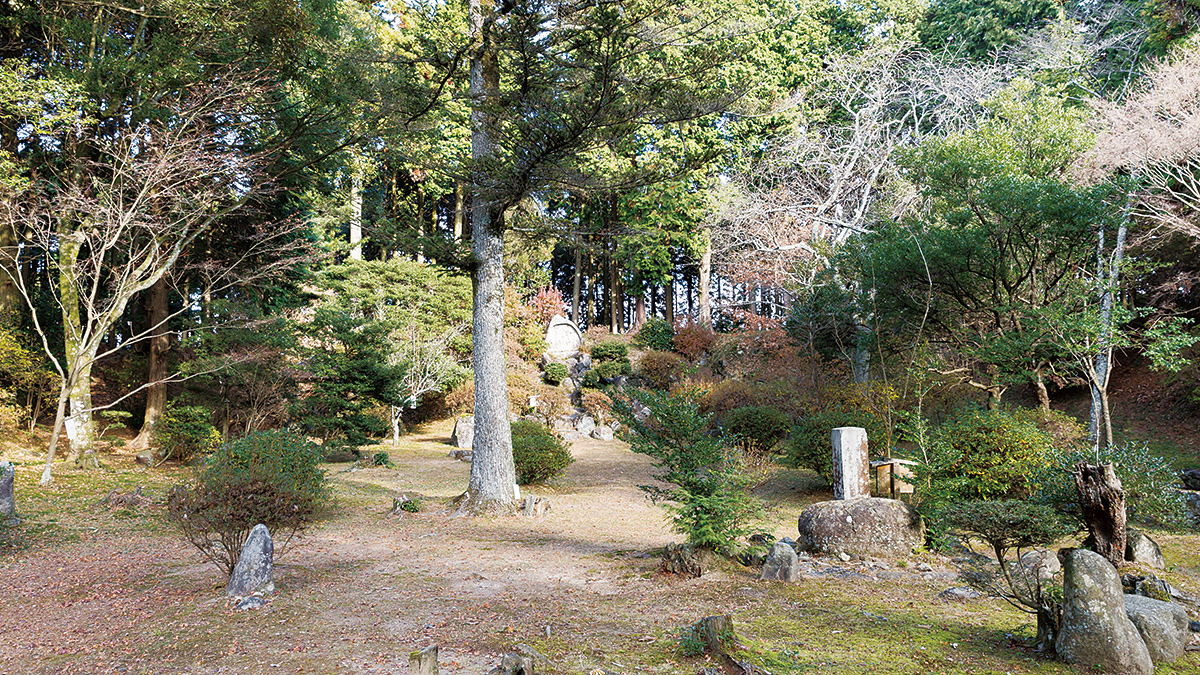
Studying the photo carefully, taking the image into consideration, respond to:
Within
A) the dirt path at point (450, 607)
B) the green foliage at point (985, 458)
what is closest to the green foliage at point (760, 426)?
the dirt path at point (450, 607)

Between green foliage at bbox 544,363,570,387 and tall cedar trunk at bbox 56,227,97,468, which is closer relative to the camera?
tall cedar trunk at bbox 56,227,97,468

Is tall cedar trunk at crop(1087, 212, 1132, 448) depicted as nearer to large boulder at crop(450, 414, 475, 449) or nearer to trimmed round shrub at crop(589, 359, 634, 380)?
trimmed round shrub at crop(589, 359, 634, 380)

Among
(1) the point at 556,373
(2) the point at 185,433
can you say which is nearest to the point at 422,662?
(2) the point at 185,433

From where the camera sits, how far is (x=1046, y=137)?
12.1m

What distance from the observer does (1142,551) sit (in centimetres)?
586

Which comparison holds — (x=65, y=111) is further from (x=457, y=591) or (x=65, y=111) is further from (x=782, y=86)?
(x=782, y=86)

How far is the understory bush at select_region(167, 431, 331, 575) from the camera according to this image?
519cm

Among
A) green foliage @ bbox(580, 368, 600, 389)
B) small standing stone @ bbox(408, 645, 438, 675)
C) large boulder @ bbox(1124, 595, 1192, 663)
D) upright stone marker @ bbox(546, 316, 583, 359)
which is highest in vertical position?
upright stone marker @ bbox(546, 316, 583, 359)

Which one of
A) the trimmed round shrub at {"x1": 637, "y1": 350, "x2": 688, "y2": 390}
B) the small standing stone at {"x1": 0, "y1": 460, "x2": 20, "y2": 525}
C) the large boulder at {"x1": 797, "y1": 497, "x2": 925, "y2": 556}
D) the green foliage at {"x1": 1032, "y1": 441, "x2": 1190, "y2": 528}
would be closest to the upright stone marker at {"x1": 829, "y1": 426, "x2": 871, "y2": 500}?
the large boulder at {"x1": 797, "y1": 497, "x2": 925, "y2": 556}

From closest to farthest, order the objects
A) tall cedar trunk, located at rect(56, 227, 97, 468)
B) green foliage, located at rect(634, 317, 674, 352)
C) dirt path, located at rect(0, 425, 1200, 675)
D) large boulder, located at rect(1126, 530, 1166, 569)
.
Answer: dirt path, located at rect(0, 425, 1200, 675) → large boulder, located at rect(1126, 530, 1166, 569) → tall cedar trunk, located at rect(56, 227, 97, 468) → green foliage, located at rect(634, 317, 674, 352)

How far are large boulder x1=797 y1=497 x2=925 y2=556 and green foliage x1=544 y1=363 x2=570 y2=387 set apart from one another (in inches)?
611

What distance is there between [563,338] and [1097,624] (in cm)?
2131

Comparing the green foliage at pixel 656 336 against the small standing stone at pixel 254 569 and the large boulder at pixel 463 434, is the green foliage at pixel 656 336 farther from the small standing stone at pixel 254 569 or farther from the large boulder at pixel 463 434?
the small standing stone at pixel 254 569

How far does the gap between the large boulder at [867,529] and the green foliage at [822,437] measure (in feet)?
11.8
